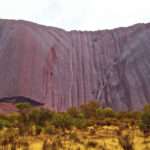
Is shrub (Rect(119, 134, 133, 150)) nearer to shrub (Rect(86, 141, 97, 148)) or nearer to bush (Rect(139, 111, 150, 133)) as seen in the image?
shrub (Rect(86, 141, 97, 148))

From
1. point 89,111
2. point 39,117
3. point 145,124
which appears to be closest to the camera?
point 145,124

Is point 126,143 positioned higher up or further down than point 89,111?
further down

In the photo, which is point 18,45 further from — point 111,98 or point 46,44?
point 111,98

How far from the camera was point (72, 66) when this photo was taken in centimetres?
6119

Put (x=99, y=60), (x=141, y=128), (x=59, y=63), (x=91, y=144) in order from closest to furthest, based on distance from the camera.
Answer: (x=91, y=144)
(x=141, y=128)
(x=59, y=63)
(x=99, y=60)

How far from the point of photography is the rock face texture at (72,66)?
53.0 meters

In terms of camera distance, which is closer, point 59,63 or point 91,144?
point 91,144

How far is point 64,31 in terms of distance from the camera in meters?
67.1

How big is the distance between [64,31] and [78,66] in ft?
27.4

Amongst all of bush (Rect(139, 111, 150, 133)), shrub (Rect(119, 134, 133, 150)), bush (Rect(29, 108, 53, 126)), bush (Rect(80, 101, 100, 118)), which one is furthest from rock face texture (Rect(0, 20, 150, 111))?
shrub (Rect(119, 134, 133, 150))

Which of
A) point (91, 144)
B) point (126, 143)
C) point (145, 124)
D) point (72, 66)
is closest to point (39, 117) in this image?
point (145, 124)

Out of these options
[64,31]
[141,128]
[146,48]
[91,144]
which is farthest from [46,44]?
[91,144]

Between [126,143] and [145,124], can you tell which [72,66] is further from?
[126,143]

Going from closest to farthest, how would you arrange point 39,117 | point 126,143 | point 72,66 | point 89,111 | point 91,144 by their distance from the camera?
1. point 91,144
2. point 126,143
3. point 39,117
4. point 89,111
5. point 72,66
